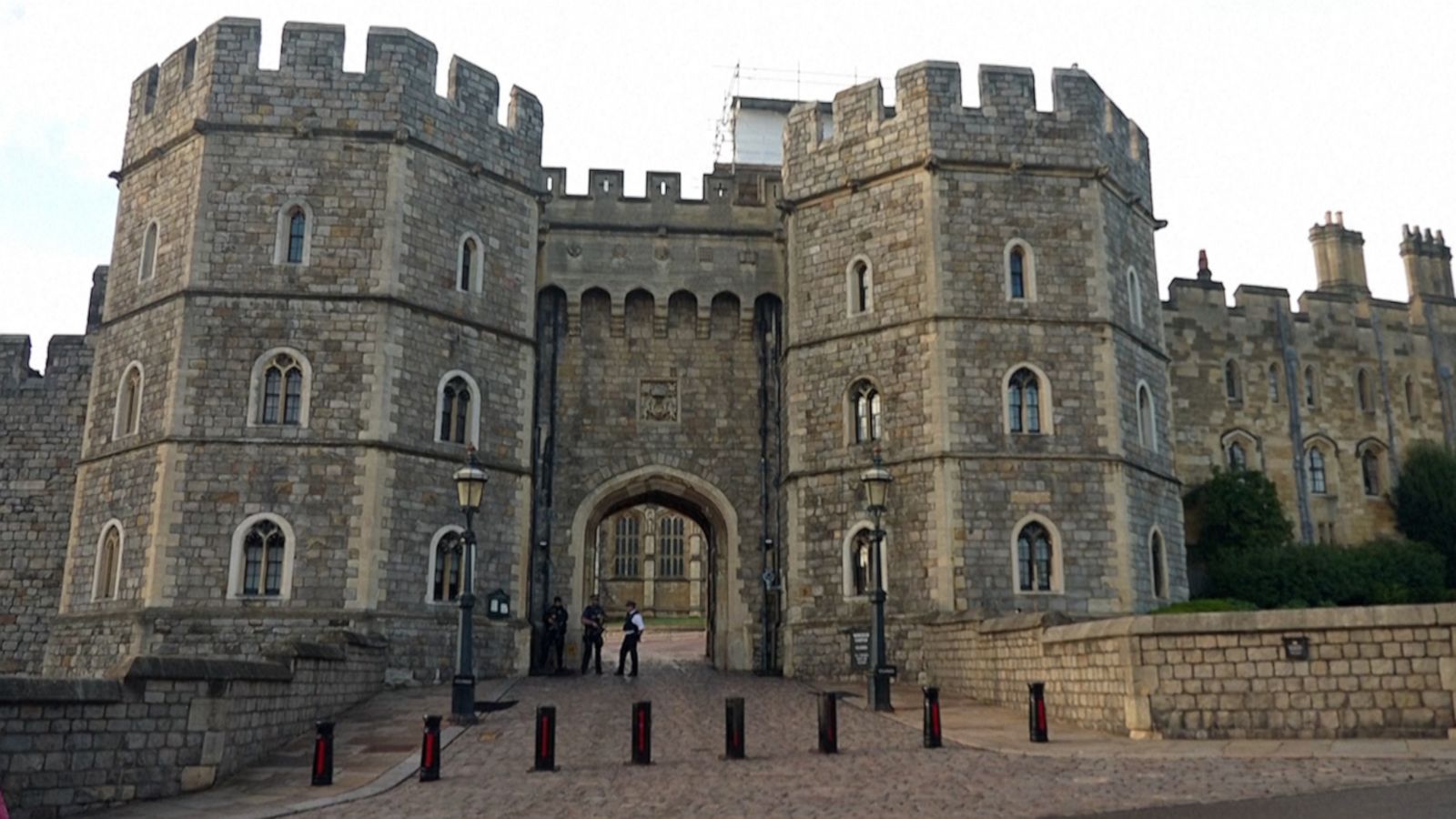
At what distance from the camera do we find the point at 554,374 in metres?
24.2

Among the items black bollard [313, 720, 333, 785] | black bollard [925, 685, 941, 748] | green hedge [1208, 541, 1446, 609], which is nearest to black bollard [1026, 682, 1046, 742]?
black bollard [925, 685, 941, 748]

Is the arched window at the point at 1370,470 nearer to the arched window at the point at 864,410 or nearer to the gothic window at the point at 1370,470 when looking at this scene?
the gothic window at the point at 1370,470

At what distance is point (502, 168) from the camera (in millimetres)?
23219

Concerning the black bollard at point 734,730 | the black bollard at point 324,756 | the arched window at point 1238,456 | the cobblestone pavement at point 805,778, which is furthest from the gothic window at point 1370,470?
the black bollard at point 324,756

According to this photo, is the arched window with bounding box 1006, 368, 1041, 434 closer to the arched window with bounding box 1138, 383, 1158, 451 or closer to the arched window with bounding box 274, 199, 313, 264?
the arched window with bounding box 1138, 383, 1158, 451

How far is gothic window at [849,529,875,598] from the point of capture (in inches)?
852

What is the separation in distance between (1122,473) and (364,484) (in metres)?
12.8

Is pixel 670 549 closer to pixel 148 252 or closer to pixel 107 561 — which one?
pixel 148 252

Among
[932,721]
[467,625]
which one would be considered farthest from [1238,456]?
[467,625]

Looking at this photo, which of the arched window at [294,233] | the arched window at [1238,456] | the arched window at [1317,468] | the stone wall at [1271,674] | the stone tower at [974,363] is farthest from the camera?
the arched window at [1317,468]

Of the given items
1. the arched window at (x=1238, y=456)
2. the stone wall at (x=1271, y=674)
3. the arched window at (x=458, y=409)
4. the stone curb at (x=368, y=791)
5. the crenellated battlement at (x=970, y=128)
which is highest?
the crenellated battlement at (x=970, y=128)

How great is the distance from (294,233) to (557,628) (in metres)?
8.30

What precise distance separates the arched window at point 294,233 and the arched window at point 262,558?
4479 mm

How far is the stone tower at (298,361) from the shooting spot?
1967 cm
